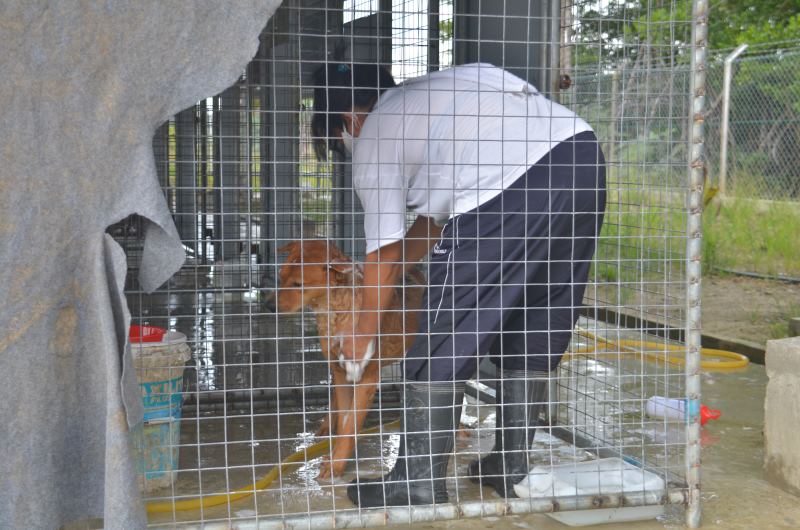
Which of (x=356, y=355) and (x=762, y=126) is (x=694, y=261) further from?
(x=762, y=126)

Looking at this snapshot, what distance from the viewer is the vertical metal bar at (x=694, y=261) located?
3.45m

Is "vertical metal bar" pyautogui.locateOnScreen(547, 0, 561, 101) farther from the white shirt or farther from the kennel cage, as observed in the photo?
the white shirt

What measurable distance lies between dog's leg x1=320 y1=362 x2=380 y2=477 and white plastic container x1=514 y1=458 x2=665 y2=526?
780mm

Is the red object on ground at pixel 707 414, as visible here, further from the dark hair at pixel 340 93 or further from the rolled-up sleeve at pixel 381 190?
the dark hair at pixel 340 93

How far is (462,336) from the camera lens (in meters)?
3.38

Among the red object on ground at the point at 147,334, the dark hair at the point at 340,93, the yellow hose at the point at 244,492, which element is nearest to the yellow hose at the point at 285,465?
the yellow hose at the point at 244,492

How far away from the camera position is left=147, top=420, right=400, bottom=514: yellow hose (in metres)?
3.44

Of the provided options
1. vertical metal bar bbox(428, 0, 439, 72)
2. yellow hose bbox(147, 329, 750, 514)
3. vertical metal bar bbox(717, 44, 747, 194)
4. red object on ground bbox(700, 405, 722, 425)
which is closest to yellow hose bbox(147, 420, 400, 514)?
yellow hose bbox(147, 329, 750, 514)

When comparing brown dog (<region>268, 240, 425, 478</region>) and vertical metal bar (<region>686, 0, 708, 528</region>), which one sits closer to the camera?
vertical metal bar (<region>686, 0, 708, 528</region>)

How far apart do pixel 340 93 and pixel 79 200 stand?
1189mm

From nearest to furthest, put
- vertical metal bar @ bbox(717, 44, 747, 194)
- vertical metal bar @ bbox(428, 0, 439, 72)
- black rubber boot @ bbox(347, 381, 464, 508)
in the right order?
black rubber boot @ bbox(347, 381, 464, 508) → vertical metal bar @ bbox(428, 0, 439, 72) → vertical metal bar @ bbox(717, 44, 747, 194)

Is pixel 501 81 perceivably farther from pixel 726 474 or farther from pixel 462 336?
pixel 726 474

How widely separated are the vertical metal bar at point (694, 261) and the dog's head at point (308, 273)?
136cm

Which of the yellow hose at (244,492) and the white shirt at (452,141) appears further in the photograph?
the yellow hose at (244,492)
